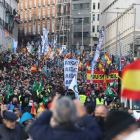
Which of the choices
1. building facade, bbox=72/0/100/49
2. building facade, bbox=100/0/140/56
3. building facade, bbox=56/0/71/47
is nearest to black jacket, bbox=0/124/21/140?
building facade, bbox=100/0/140/56

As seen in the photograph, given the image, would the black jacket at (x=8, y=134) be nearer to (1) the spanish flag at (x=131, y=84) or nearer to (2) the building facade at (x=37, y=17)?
(1) the spanish flag at (x=131, y=84)

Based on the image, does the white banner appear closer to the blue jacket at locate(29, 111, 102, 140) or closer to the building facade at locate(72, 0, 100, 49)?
the blue jacket at locate(29, 111, 102, 140)

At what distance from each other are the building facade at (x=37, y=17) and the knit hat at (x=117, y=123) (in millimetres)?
117121

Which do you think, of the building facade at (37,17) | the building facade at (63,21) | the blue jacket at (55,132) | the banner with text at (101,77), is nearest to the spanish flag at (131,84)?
the blue jacket at (55,132)

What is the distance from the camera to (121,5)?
8031 centimetres

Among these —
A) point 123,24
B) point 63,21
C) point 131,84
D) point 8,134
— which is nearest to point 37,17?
point 63,21

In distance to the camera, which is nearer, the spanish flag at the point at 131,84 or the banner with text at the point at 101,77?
the spanish flag at the point at 131,84

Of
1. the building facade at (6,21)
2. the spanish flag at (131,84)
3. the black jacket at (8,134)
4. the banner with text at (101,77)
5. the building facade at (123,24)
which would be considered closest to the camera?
the spanish flag at (131,84)

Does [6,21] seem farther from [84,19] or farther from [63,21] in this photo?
[63,21]

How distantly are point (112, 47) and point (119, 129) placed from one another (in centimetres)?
8207

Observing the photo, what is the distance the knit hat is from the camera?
474 cm

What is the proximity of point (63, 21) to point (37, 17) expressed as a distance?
15805 mm

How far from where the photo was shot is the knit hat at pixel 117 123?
15.5 ft

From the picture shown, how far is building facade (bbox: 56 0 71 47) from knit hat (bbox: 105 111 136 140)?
105m
